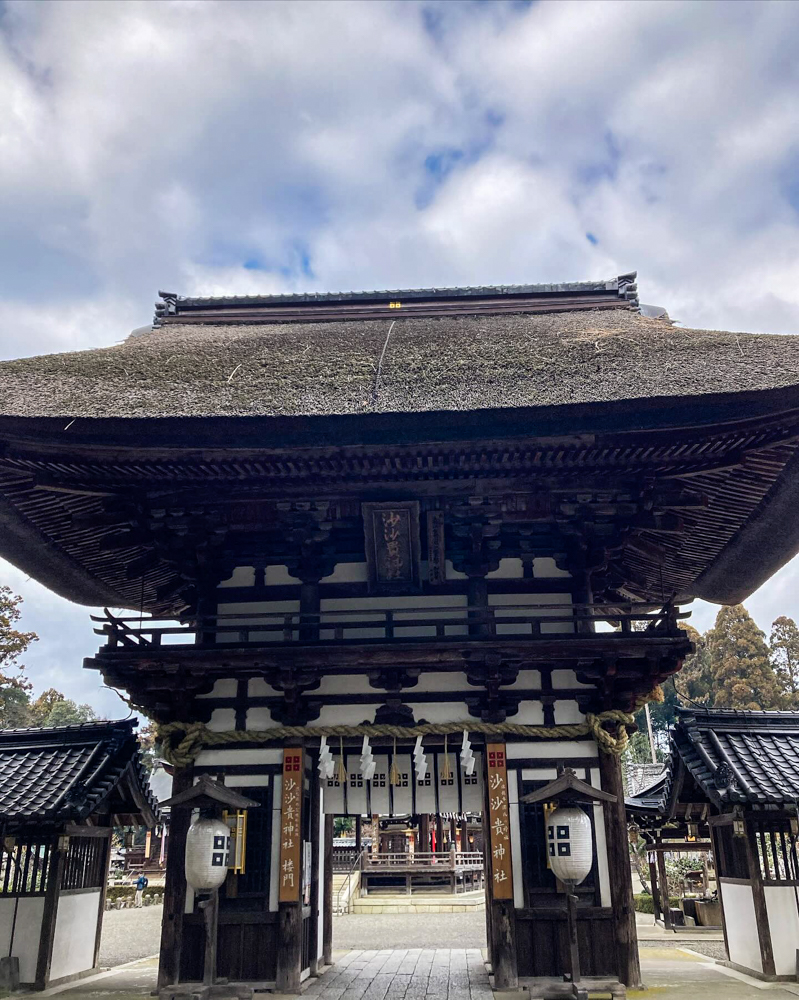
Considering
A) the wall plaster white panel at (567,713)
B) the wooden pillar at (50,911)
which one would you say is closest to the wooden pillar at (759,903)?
the wall plaster white panel at (567,713)

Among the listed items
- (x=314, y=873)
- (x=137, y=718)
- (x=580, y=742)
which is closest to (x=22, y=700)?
(x=137, y=718)

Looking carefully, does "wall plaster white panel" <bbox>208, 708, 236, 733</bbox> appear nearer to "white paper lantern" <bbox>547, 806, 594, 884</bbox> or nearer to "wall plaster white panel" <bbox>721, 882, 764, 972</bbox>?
"white paper lantern" <bbox>547, 806, 594, 884</bbox>

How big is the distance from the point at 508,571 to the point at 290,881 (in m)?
4.55

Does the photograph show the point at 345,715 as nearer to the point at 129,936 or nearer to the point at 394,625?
the point at 394,625

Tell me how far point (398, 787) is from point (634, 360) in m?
6.24

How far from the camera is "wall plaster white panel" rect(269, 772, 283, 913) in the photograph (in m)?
8.77

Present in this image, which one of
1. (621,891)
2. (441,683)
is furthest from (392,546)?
(621,891)

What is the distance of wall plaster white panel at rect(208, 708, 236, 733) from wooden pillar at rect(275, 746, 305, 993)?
88cm

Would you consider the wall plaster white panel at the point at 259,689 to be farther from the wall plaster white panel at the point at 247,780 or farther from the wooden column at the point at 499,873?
the wooden column at the point at 499,873

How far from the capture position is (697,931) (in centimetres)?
1672

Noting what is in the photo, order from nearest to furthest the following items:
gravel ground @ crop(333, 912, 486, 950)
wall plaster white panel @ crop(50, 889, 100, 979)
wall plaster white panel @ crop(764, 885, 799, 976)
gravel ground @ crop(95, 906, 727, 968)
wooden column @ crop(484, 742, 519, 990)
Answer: wooden column @ crop(484, 742, 519, 990), wall plaster white panel @ crop(764, 885, 799, 976), wall plaster white panel @ crop(50, 889, 100, 979), gravel ground @ crop(95, 906, 727, 968), gravel ground @ crop(333, 912, 486, 950)

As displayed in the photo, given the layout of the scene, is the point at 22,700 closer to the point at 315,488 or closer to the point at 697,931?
the point at 697,931

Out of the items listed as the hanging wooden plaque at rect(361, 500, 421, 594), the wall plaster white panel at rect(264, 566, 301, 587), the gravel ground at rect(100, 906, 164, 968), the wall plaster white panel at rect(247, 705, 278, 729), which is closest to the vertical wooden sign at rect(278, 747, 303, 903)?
the wall plaster white panel at rect(247, 705, 278, 729)

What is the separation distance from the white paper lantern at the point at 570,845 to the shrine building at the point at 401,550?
657 millimetres
